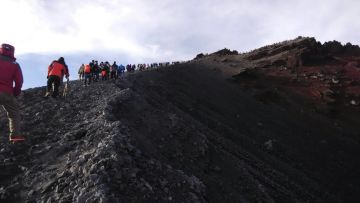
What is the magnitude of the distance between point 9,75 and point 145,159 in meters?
4.40

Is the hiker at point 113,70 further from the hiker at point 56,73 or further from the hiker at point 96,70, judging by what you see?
the hiker at point 56,73

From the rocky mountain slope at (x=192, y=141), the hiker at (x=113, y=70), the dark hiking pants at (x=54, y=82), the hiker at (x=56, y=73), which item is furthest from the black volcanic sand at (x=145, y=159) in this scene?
the hiker at (x=113, y=70)

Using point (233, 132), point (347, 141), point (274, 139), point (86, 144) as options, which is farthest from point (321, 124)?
point (86, 144)

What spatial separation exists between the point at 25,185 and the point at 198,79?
124 ft

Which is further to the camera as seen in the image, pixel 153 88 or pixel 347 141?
pixel 347 141

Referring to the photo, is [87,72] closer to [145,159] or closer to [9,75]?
[9,75]

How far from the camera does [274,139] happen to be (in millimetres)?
34438

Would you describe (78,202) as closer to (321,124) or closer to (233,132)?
(233,132)

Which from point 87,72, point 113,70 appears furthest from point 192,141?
point 113,70

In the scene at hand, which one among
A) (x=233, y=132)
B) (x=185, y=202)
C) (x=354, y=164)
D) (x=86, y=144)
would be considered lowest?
(x=354, y=164)

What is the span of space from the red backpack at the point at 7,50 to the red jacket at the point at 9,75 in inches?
3.6

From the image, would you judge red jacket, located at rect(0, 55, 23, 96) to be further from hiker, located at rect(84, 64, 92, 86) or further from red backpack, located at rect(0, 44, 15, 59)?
hiker, located at rect(84, 64, 92, 86)

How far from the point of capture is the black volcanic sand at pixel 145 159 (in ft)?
34.7

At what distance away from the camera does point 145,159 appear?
11742mm
